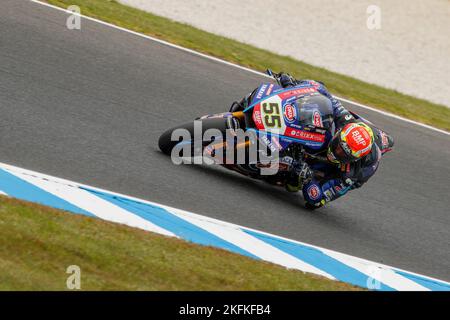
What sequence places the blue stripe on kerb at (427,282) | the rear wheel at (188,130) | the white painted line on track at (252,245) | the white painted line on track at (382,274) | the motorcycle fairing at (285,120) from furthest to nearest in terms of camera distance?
the rear wheel at (188,130) < the motorcycle fairing at (285,120) < the blue stripe on kerb at (427,282) < the white painted line on track at (382,274) < the white painted line on track at (252,245)

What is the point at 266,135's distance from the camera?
357 inches

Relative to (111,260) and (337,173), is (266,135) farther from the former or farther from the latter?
(111,260)

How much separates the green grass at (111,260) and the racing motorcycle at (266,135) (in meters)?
1.68

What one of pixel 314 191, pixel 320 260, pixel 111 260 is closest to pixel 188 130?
pixel 314 191

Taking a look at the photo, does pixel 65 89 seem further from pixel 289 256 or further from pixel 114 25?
pixel 289 256

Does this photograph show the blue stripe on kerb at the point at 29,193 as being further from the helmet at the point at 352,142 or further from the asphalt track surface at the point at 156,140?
the helmet at the point at 352,142

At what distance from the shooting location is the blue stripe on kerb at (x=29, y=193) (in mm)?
7684

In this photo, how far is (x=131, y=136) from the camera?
9.71 metres

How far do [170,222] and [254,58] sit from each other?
564 centimetres

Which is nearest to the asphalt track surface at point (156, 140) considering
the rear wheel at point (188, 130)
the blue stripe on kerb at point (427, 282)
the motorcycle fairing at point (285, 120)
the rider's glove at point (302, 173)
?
the rear wheel at point (188, 130)

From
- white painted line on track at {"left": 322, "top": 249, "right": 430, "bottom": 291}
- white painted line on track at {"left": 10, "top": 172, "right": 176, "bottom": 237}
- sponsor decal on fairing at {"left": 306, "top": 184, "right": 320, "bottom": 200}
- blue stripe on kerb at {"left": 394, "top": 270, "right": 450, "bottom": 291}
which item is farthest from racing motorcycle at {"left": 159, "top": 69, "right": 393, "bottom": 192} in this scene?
white painted line on track at {"left": 10, "top": 172, "right": 176, "bottom": 237}

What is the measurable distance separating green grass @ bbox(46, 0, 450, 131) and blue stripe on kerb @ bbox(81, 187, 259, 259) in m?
4.93

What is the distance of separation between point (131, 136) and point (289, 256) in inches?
98.2
